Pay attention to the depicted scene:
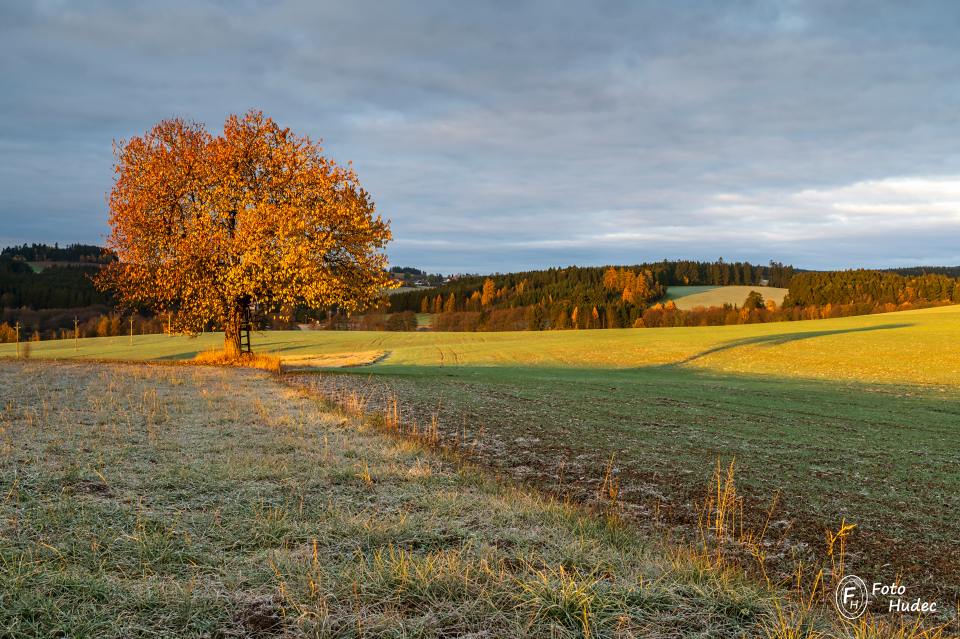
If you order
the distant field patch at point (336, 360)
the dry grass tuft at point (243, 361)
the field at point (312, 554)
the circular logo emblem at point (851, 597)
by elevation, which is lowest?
the distant field patch at point (336, 360)

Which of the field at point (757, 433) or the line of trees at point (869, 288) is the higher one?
the line of trees at point (869, 288)

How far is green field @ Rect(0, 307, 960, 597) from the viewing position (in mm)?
8860

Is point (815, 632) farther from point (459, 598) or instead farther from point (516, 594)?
point (459, 598)

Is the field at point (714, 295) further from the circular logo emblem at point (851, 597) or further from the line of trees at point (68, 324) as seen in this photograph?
the circular logo emblem at point (851, 597)

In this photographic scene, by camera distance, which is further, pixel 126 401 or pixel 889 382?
pixel 889 382

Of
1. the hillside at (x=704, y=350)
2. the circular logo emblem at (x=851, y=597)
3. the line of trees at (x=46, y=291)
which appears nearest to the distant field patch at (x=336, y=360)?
the hillside at (x=704, y=350)

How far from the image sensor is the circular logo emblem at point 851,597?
19.3ft

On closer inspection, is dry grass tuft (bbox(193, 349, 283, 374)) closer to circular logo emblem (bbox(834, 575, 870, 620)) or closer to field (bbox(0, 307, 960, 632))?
field (bbox(0, 307, 960, 632))

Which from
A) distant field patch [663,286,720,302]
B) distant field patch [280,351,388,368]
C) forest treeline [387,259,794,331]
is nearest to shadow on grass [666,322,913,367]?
distant field patch [280,351,388,368]

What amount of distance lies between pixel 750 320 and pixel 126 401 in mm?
104331

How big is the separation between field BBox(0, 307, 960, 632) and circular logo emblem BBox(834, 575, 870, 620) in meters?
0.48

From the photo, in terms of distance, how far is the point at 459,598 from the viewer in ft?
17.0

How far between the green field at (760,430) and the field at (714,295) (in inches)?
3727

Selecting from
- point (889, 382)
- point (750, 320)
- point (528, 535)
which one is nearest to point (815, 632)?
point (528, 535)
